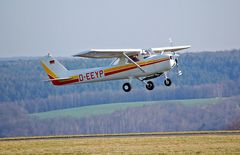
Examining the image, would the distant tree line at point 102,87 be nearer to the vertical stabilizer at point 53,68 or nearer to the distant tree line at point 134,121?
the distant tree line at point 134,121

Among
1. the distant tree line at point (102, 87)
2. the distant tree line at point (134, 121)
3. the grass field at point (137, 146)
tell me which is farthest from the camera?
the distant tree line at point (102, 87)

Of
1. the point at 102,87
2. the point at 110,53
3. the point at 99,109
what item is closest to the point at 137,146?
the point at 110,53

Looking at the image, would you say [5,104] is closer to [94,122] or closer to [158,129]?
[94,122]

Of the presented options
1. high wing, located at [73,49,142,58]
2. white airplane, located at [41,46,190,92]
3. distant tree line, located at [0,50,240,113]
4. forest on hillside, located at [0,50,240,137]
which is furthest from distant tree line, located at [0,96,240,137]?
high wing, located at [73,49,142,58]

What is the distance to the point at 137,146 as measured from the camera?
3828 centimetres

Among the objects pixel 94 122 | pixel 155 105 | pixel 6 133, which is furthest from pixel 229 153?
pixel 155 105

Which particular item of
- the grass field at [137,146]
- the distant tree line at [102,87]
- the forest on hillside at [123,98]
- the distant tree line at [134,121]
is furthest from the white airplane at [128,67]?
the distant tree line at [102,87]

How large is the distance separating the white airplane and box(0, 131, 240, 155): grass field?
6.26 meters

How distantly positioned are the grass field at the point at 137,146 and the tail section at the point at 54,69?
983cm

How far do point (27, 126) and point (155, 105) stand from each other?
20.0 metres

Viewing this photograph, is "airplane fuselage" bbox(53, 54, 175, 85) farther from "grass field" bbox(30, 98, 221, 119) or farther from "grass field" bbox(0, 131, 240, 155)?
"grass field" bbox(30, 98, 221, 119)

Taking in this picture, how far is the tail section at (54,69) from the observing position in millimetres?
52541

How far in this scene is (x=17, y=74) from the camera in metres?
118

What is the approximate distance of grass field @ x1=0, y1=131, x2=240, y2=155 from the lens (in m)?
35.9
